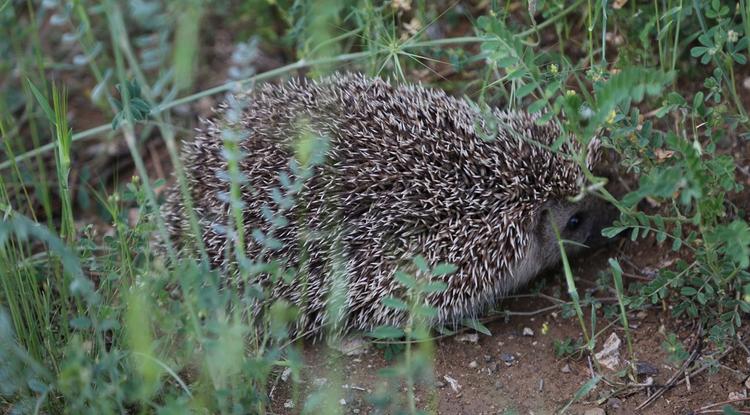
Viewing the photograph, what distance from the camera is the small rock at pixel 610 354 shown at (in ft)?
13.4

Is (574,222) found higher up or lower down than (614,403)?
higher up

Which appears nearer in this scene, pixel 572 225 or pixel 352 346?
pixel 352 346

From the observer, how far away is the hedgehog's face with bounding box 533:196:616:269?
4.55 meters

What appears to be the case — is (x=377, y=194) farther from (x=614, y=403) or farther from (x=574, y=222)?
(x=614, y=403)

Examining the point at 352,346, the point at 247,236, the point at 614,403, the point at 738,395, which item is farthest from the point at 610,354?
the point at 247,236

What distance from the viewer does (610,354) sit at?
162 inches

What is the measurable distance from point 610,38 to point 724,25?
1212mm

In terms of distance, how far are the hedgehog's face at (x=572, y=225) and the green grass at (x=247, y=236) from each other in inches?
13.9

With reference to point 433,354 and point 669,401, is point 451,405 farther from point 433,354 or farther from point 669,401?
point 669,401

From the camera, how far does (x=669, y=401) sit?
380cm

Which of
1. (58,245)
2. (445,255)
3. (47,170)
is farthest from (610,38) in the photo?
(47,170)

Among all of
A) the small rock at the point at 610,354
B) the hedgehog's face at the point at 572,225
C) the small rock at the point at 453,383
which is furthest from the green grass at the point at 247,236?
the hedgehog's face at the point at 572,225

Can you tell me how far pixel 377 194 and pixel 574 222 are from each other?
1.28m

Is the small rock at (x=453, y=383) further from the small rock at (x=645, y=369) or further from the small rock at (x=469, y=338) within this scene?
the small rock at (x=645, y=369)
